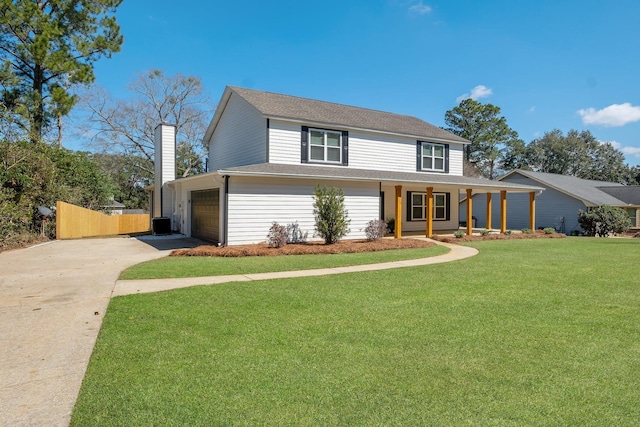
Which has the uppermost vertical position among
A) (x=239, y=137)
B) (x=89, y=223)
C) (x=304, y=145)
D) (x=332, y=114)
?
(x=332, y=114)

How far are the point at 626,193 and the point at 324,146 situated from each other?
94.7 ft

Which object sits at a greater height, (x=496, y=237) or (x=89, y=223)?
(x=89, y=223)

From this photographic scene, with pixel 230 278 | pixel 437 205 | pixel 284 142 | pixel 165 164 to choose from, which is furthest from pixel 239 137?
pixel 437 205

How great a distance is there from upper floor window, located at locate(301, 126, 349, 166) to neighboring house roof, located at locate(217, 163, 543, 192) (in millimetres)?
497

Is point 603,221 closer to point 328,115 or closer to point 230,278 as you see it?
point 328,115

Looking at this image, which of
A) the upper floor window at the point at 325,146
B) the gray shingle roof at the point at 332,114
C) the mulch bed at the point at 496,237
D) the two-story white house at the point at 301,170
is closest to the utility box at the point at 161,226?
the two-story white house at the point at 301,170

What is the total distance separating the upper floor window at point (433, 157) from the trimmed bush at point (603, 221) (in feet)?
34.7

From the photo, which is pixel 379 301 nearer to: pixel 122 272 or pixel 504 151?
pixel 122 272

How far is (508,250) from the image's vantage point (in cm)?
1418

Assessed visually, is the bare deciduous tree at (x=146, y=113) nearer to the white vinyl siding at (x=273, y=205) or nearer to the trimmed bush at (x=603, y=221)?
the white vinyl siding at (x=273, y=205)

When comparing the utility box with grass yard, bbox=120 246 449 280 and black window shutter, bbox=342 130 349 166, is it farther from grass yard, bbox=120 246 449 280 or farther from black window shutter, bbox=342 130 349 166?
black window shutter, bbox=342 130 349 166

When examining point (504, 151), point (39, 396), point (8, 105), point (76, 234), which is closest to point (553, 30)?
point (39, 396)

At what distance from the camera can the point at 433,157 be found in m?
21.2

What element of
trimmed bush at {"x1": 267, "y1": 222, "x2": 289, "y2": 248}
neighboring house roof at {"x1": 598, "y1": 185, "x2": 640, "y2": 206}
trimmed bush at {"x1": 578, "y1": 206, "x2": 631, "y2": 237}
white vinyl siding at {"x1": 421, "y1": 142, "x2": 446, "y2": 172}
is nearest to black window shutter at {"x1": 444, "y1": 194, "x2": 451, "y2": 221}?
white vinyl siding at {"x1": 421, "y1": 142, "x2": 446, "y2": 172}
